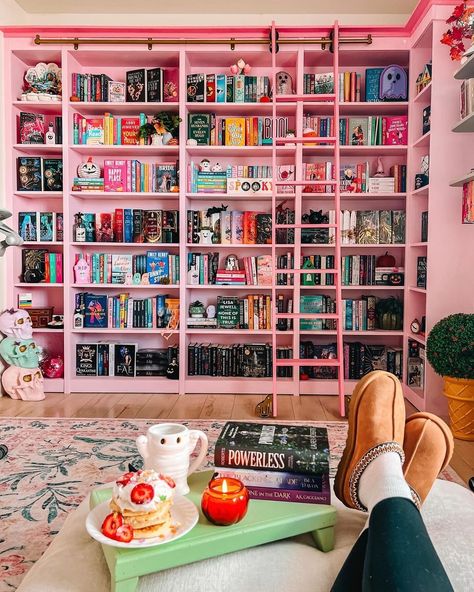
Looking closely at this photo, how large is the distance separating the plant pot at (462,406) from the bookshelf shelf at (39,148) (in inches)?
117

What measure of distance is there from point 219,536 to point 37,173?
11.3ft

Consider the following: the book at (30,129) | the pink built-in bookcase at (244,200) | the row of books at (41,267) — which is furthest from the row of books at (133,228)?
the book at (30,129)

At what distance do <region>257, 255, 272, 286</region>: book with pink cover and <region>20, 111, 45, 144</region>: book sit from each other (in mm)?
1774

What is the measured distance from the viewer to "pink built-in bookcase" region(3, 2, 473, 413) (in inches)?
130

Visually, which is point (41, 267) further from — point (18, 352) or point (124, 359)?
point (124, 359)

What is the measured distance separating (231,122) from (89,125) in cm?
101

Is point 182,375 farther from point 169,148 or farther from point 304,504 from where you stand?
point 304,504

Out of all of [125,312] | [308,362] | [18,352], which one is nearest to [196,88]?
[125,312]

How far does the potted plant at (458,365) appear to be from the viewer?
2816 millimetres

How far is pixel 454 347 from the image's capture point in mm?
2832

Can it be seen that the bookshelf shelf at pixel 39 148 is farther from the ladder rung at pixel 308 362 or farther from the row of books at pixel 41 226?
the ladder rung at pixel 308 362

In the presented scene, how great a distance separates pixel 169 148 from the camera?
3779mm

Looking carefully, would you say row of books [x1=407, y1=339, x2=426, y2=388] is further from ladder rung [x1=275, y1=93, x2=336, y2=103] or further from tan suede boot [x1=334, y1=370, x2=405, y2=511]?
tan suede boot [x1=334, y1=370, x2=405, y2=511]

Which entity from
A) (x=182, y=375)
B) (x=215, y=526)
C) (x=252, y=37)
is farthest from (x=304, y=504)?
(x=252, y=37)
